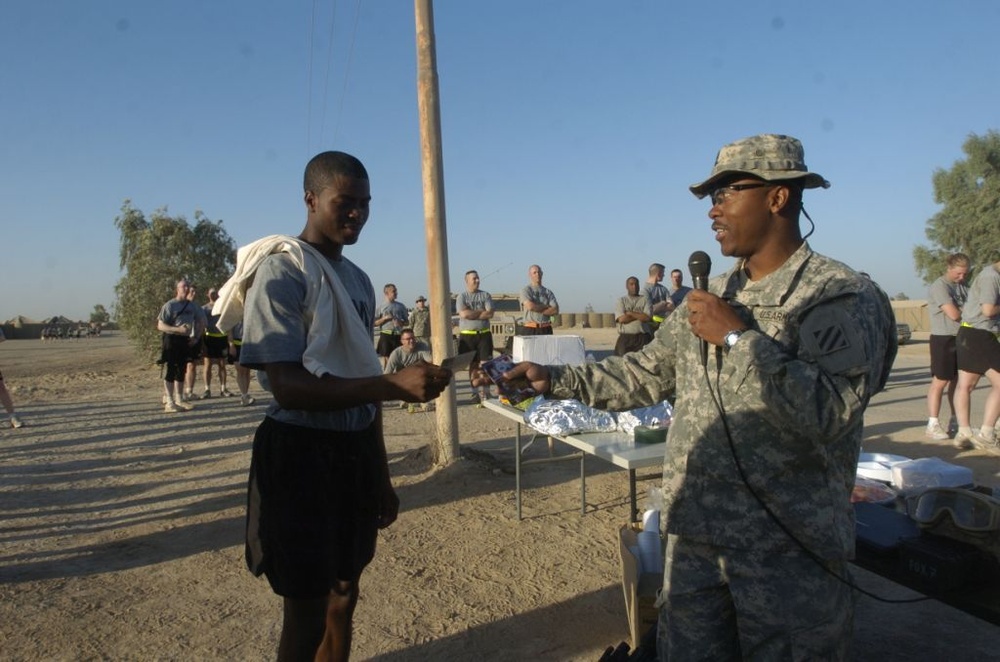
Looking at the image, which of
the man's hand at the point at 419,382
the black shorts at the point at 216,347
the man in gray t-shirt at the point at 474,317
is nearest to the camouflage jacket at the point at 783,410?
the man's hand at the point at 419,382

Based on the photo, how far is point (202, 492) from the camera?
6.38m

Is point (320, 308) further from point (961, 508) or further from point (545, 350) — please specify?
point (545, 350)

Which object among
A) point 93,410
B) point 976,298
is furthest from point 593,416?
point 93,410

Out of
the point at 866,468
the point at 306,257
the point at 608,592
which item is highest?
the point at 306,257

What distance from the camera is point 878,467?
4340mm

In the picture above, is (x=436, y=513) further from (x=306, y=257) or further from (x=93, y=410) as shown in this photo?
(x=93, y=410)

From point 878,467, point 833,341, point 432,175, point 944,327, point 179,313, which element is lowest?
point 878,467

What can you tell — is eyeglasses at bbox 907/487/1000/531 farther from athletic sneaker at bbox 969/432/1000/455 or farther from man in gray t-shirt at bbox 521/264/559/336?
man in gray t-shirt at bbox 521/264/559/336

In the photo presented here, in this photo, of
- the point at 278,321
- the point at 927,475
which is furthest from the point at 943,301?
the point at 278,321

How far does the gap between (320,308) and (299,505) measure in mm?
658

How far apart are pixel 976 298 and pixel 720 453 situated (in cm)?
687

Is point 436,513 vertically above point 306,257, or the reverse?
point 306,257

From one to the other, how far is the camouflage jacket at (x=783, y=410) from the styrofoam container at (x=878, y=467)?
277 centimetres

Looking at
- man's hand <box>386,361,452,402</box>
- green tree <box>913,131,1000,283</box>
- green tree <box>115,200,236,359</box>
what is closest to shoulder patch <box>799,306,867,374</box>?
man's hand <box>386,361,452,402</box>
